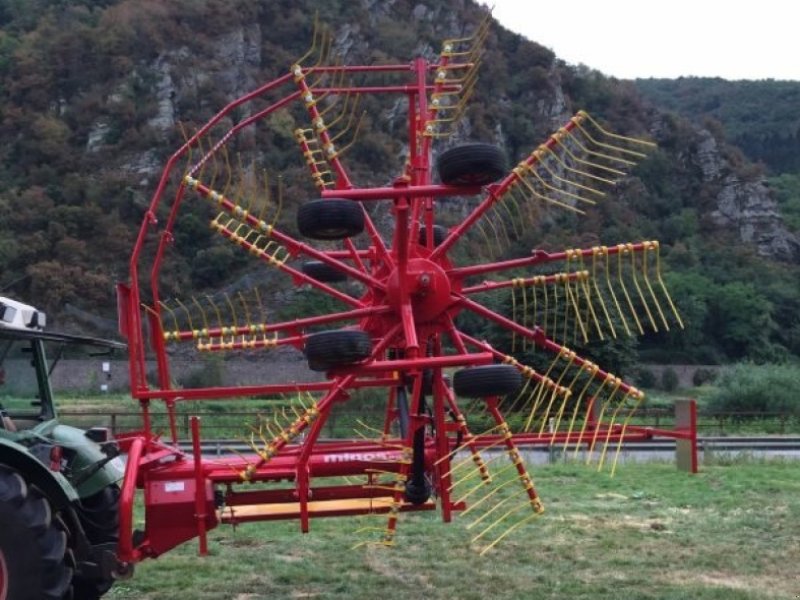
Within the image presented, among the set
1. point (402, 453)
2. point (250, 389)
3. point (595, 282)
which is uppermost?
point (595, 282)

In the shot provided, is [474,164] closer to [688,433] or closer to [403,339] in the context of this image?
[403,339]

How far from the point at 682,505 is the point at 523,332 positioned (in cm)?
498

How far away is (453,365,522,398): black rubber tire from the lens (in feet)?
19.9

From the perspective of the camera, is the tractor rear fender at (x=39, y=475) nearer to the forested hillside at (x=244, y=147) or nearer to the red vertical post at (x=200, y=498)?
the red vertical post at (x=200, y=498)

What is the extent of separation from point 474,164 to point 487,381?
131 centimetres

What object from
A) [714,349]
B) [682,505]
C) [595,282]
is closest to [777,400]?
[714,349]

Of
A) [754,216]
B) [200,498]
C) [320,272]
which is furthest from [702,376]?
[200,498]

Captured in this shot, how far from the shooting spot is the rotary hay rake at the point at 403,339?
620 centimetres

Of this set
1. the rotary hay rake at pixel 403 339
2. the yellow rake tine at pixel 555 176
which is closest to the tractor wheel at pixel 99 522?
the rotary hay rake at pixel 403 339

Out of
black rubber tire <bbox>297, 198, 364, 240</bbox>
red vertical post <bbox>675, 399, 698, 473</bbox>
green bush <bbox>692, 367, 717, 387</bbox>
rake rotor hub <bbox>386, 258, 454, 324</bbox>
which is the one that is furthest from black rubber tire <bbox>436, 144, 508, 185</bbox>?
green bush <bbox>692, 367, 717, 387</bbox>

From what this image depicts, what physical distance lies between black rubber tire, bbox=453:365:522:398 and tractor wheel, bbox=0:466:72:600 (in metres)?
2.50

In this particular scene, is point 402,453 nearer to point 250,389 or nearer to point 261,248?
point 250,389

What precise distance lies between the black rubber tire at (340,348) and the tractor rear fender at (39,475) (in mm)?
1652

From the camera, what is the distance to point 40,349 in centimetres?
718
